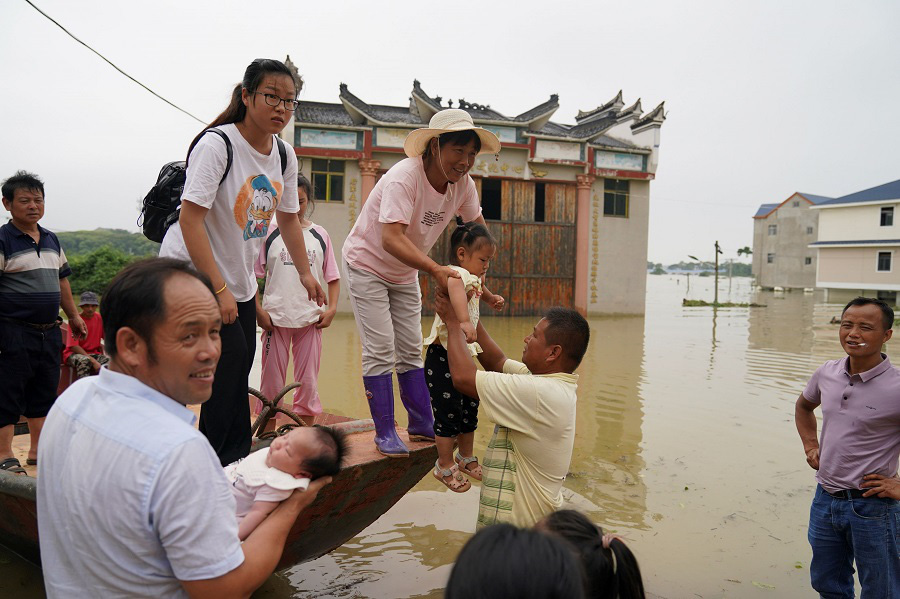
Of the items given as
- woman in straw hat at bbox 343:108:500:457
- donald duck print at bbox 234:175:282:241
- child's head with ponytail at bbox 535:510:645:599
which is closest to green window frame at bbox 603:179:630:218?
woman in straw hat at bbox 343:108:500:457

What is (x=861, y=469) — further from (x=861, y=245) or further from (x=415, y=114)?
(x=861, y=245)

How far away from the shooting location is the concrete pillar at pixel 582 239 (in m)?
17.0

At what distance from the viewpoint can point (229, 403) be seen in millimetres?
2727

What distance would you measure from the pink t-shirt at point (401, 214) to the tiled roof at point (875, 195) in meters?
33.7

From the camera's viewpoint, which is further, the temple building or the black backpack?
the temple building

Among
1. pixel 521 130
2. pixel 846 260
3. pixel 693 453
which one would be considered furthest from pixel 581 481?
pixel 846 260

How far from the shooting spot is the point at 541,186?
55.5 ft

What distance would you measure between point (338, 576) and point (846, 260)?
3463 cm

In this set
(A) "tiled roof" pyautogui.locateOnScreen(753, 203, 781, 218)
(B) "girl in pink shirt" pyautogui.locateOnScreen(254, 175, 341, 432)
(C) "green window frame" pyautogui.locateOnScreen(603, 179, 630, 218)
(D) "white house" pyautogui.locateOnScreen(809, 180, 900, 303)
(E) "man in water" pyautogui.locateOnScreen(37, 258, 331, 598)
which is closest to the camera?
(E) "man in water" pyautogui.locateOnScreen(37, 258, 331, 598)

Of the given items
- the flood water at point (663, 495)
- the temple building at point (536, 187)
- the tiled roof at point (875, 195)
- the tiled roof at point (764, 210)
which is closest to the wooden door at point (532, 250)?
the temple building at point (536, 187)

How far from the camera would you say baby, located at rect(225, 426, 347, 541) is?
5.86 ft

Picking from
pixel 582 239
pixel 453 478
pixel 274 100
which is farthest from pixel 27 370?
pixel 582 239

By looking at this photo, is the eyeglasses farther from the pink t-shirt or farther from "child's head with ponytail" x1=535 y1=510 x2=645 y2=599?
"child's head with ponytail" x1=535 y1=510 x2=645 y2=599

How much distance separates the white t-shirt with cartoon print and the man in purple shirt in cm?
267
